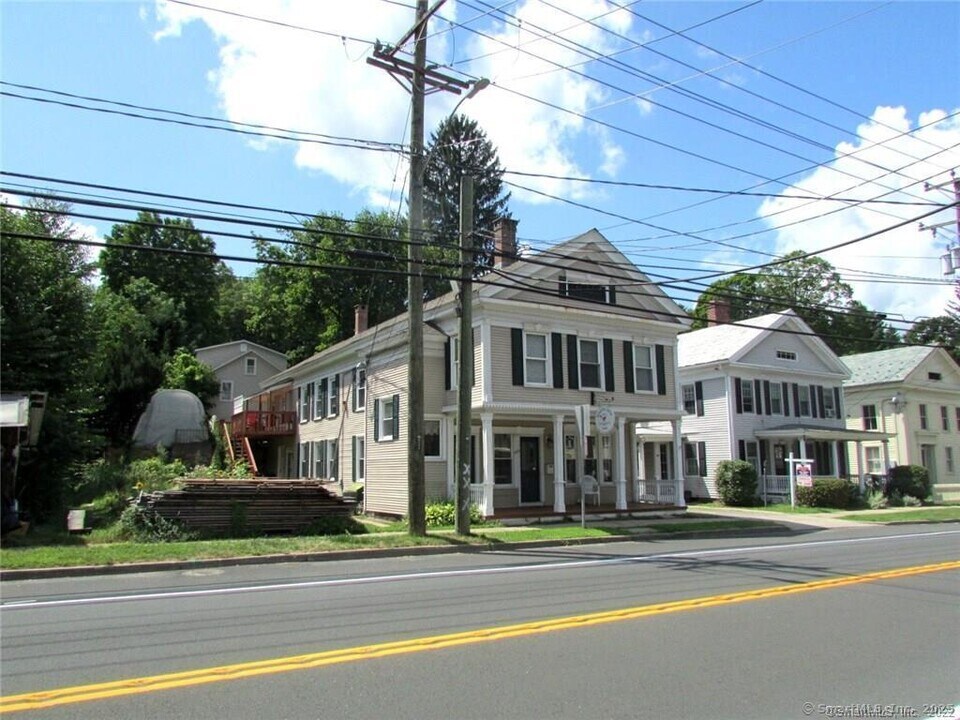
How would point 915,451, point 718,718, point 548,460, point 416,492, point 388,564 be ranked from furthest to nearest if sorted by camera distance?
1. point 915,451
2. point 548,460
3. point 416,492
4. point 388,564
5. point 718,718

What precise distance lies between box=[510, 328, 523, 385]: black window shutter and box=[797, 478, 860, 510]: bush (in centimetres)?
1427

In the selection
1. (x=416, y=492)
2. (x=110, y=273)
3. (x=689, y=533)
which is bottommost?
(x=689, y=533)

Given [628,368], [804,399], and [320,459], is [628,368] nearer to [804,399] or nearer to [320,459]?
[320,459]

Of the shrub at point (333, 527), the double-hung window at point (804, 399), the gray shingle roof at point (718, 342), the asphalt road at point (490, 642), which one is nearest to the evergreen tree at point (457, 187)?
the gray shingle roof at point (718, 342)

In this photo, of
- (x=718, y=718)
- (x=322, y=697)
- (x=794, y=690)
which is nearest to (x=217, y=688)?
(x=322, y=697)

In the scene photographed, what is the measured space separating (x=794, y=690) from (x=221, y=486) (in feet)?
45.8

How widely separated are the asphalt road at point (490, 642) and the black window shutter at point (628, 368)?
1324 centimetres

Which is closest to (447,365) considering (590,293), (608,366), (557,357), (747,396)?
(557,357)

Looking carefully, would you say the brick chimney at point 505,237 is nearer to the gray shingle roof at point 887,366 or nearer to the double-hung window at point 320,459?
the double-hung window at point 320,459

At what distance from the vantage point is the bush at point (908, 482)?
3316 centimetres

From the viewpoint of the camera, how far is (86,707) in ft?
16.9

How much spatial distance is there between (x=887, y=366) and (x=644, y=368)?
23744 millimetres

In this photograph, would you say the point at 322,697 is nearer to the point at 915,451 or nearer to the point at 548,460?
the point at 548,460

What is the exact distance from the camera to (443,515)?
2045 centimetres
